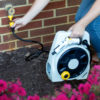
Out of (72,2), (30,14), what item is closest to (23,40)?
(30,14)

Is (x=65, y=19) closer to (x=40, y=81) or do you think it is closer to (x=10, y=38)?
(x=10, y=38)

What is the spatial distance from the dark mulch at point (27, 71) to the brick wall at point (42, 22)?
4.7 inches

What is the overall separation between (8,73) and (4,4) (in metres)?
0.66

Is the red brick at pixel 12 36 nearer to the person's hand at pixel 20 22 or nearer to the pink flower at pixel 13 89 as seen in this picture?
the person's hand at pixel 20 22

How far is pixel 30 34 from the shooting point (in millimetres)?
2826

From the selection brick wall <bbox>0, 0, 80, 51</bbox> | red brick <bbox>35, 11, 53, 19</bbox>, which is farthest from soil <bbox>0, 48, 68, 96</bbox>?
red brick <bbox>35, 11, 53, 19</bbox>

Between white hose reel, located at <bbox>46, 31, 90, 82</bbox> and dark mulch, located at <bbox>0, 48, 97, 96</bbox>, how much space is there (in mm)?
133

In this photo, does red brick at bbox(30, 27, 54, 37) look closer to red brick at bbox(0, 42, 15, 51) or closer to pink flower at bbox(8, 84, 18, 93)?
red brick at bbox(0, 42, 15, 51)

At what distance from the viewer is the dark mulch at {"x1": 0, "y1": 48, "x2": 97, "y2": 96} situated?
2.27 m

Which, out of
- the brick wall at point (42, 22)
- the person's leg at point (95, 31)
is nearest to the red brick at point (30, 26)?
the brick wall at point (42, 22)

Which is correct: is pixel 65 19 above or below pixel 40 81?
above

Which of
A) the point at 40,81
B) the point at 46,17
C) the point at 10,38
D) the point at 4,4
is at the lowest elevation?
the point at 40,81

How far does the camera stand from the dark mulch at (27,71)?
2.27m

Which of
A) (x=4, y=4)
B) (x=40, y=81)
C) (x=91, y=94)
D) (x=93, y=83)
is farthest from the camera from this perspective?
(x=4, y=4)
